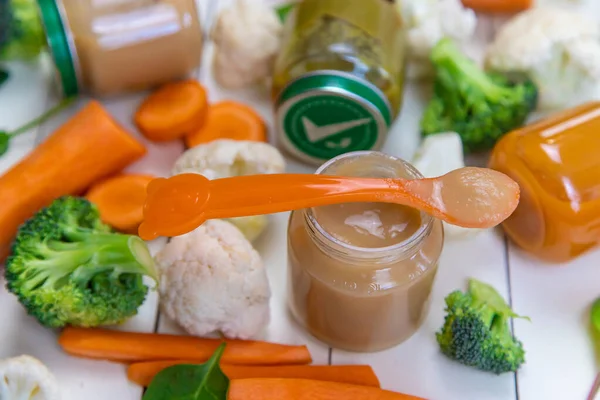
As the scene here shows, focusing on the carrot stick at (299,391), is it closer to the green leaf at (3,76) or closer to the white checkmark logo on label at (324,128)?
the white checkmark logo on label at (324,128)

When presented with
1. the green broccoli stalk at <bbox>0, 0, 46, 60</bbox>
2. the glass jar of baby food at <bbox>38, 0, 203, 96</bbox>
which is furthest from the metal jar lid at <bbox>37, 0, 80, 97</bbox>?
the green broccoli stalk at <bbox>0, 0, 46, 60</bbox>

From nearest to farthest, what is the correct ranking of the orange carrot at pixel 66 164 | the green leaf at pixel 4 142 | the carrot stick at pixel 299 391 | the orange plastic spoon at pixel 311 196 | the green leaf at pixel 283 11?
the orange plastic spoon at pixel 311 196 < the carrot stick at pixel 299 391 < the orange carrot at pixel 66 164 < the green leaf at pixel 4 142 < the green leaf at pixel 283 11

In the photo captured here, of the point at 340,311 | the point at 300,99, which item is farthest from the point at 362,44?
the point at 340,311

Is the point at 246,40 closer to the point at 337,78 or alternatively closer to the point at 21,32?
the point at 337,78

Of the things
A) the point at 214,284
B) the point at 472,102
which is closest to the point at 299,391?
the point at 214,284

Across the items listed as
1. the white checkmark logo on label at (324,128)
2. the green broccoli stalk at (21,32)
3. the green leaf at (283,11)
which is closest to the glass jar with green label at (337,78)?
the white checkmark logo on label at (324,128)

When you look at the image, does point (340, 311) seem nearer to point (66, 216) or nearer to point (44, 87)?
point (66, 216)
